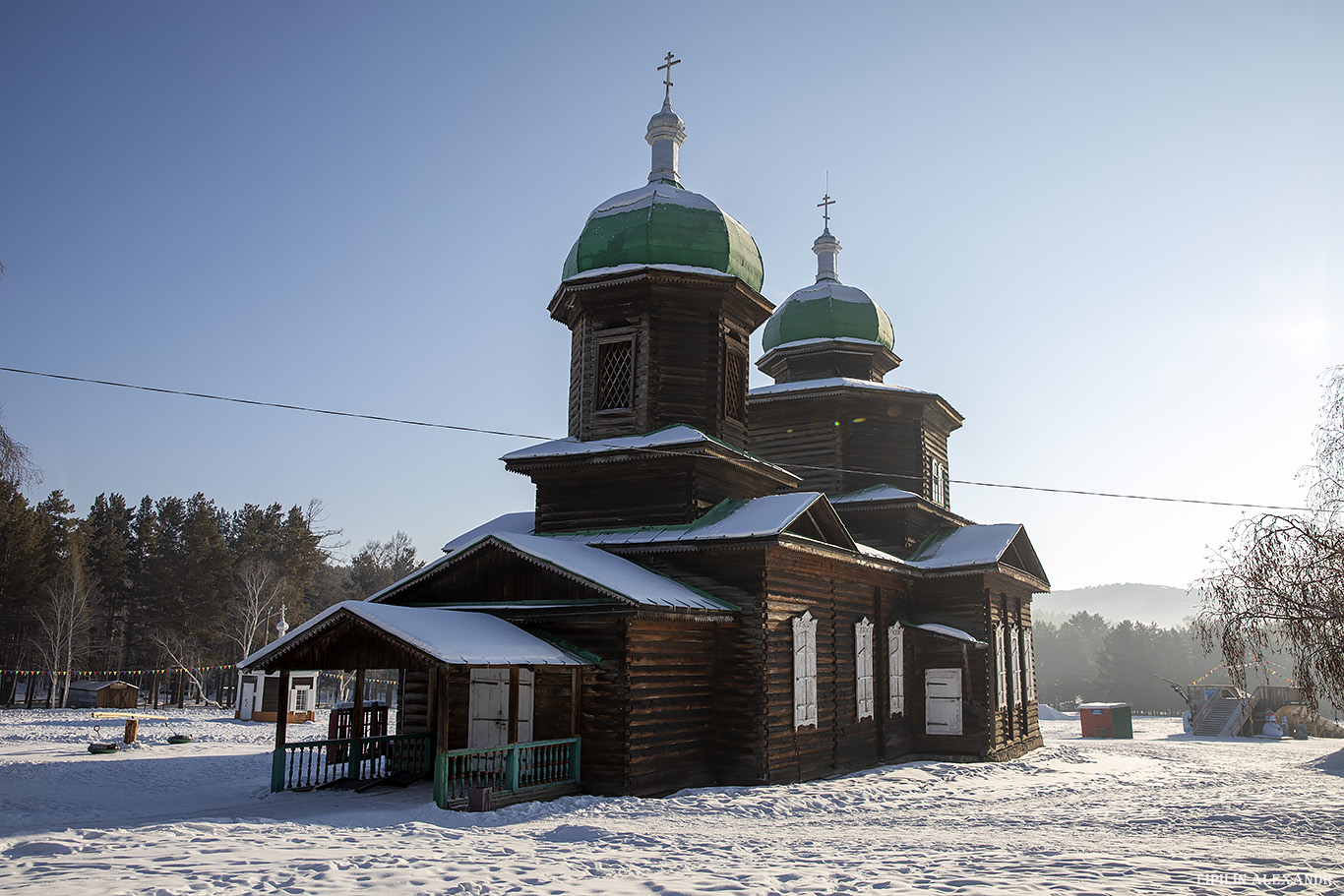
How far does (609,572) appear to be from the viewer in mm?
14953

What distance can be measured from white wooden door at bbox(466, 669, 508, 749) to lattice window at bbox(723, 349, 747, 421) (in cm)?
697

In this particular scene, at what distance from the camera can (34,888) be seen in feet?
23.8

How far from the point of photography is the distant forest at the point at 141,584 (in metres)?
46.1

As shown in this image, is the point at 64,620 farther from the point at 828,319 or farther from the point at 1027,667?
the point at 1027,667

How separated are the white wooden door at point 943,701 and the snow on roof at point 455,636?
10638 mm

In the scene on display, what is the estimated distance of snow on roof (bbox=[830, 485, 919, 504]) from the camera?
22641 millimetres

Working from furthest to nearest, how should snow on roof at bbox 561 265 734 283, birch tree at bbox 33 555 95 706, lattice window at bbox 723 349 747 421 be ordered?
birch tree at bbox 33 555 95 706 → lattice window at bbox 723 349 747 421 → snow on roof at bbox 561 265 734 283

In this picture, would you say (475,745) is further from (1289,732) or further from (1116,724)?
(1289,732)

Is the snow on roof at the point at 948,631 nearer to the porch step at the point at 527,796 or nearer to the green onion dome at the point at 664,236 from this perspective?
the green onion dome at the point at 664,236

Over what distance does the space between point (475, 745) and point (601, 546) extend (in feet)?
12.9

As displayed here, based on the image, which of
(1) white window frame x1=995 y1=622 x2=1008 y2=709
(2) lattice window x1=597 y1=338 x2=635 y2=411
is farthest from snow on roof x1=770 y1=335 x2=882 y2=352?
(2) lattice window x1=597 y1=338 x2=635 y2=411

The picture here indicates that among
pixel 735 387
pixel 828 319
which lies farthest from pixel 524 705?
pixel 828 319

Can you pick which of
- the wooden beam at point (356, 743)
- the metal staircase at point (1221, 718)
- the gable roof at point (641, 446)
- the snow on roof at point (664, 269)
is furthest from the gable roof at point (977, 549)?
the metal staircase at point (1221, 718)

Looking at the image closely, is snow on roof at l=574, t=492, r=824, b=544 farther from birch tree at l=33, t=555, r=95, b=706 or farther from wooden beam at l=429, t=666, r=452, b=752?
birch tree at l=33, t=555, r=95, b=706
